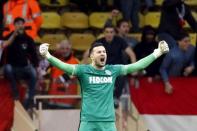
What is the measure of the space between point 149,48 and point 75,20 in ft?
9.12

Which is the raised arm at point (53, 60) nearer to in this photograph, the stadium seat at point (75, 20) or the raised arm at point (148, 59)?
the raised arm at point (148, 59)

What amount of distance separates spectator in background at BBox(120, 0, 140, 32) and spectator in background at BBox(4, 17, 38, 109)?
Answer: 9.94 feet

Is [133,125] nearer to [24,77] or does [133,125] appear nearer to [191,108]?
[191,108]

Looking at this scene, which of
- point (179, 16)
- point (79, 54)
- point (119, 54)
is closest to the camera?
point (119, 54)

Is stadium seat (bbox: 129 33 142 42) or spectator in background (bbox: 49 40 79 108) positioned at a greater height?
stadium seat (bbox: 129 33 142 42)

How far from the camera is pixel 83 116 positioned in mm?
10070

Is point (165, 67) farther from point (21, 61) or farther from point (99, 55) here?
point (99, 55)

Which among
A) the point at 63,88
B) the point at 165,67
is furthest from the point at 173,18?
the point at 63,88

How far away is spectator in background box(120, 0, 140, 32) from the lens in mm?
15383

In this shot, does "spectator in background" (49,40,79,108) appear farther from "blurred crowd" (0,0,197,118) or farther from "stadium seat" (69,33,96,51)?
"stadium seat" (69,33,96,51)

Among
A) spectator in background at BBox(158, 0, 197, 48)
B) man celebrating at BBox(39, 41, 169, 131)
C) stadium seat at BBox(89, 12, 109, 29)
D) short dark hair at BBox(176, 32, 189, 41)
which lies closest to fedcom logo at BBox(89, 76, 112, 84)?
man celebrating at BBox(39, 41, 169, 131)

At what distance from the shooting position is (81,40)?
1563 cm

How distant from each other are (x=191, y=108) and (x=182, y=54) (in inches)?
38.2

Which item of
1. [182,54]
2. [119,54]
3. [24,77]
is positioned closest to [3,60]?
[24,77]
